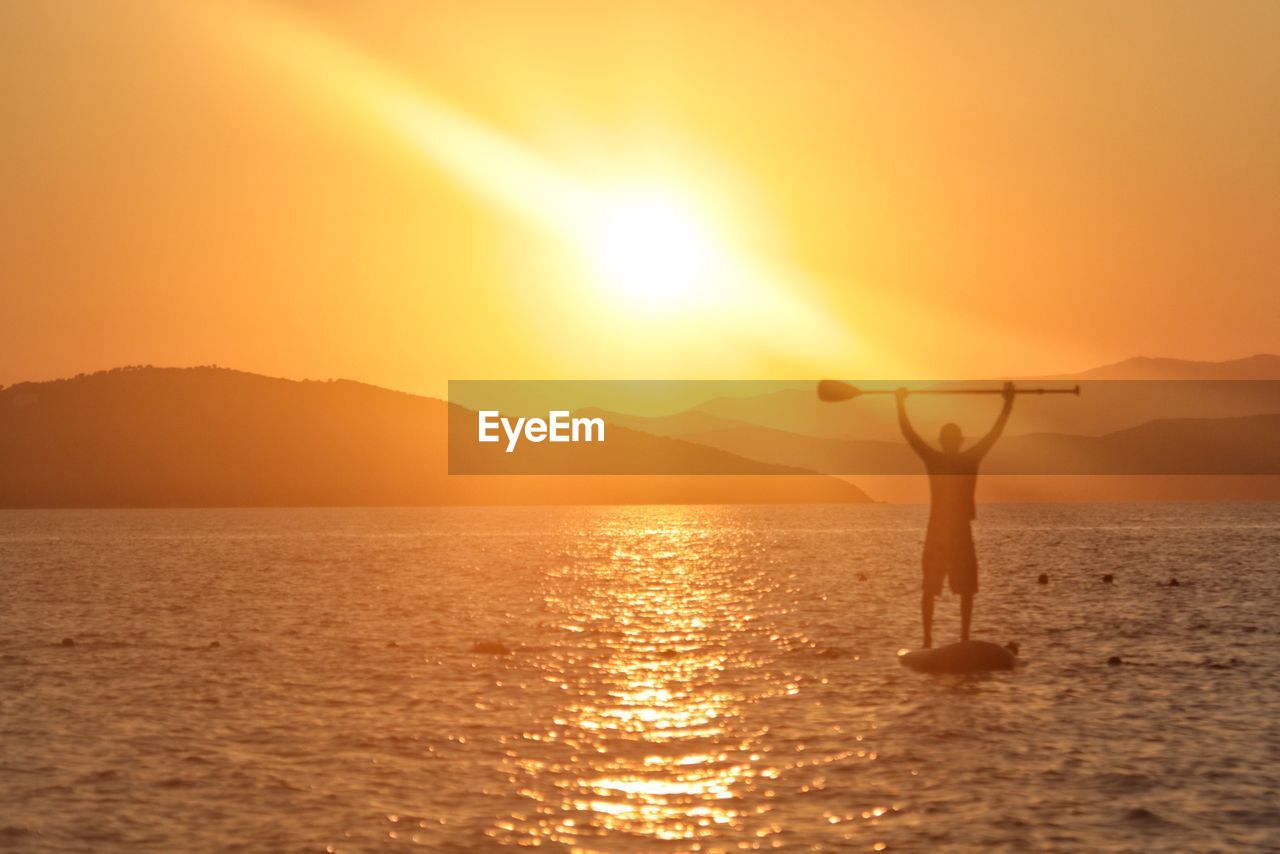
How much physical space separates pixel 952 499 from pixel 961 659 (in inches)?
166

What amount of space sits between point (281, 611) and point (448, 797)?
127 feet

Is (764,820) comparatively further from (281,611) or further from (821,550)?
(821,550)

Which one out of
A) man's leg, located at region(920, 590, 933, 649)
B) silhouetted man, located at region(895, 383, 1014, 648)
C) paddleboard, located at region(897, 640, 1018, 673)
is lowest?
paddleboard, located at region(897, 640, 1018, 673)

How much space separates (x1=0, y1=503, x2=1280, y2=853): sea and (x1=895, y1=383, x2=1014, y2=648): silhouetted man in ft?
7.83

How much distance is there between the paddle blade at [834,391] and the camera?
31.5m

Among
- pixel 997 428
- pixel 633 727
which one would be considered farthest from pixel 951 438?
pixel 633 727

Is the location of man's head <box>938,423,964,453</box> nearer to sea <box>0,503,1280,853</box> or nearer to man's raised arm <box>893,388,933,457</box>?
man's raised arm <box>893,388,933,457</box>

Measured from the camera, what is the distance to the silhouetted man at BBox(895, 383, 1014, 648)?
29859mm

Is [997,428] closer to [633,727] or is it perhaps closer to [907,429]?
[907,429]

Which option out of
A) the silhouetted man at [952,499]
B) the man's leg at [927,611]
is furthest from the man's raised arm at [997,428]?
the man's leg at [927,611]

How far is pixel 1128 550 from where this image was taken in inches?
4564

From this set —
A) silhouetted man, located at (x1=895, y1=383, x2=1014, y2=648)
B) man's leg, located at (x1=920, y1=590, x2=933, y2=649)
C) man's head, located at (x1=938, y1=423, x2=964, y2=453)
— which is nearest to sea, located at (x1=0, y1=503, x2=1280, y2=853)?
man's leg, located at (x1=920, y1=590, x2=933, y2=649)

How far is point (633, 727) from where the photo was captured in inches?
1015

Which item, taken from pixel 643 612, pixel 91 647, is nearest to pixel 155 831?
pixel 91 647
